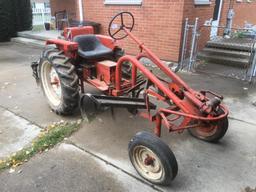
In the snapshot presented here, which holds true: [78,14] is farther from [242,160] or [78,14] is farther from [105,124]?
[242,160]

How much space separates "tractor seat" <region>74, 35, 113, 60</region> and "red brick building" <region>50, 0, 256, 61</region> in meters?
2.25

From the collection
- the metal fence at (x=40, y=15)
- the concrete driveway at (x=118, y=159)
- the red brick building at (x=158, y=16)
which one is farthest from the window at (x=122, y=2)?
the metal fence at (x=40, y=15)

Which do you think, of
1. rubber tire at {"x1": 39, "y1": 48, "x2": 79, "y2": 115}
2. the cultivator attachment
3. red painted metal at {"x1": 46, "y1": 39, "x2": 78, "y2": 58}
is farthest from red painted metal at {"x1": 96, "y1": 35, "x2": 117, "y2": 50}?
the cultivator attachment

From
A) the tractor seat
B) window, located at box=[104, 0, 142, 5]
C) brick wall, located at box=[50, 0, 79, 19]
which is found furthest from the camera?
brick wall, located at box=[50, 0, 79, 19]

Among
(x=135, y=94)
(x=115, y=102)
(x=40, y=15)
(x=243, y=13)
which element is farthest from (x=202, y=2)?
(x=40, y=15)

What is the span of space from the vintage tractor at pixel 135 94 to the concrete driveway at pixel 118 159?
0.19 m

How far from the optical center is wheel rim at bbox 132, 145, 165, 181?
7.38ft

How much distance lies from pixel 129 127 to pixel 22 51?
6.04m

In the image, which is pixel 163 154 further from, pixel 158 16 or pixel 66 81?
pixel 158 16

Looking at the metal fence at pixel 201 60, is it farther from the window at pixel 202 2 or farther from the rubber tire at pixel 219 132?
the rubber tire at pixel 219 132

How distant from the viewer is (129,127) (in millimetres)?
3277

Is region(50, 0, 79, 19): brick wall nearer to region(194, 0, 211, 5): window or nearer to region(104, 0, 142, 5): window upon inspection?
region(104, 0, 142, 5): window

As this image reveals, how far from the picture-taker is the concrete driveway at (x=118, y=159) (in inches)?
91.5

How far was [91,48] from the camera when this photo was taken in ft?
12.4
